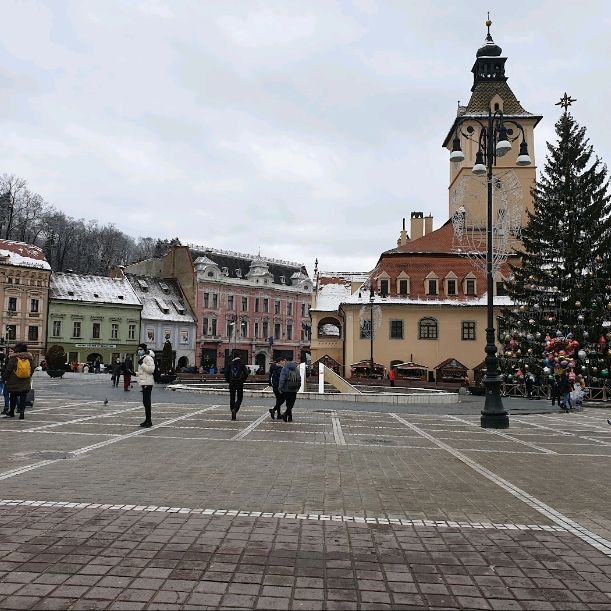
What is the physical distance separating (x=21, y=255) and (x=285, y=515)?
62276 millimetres

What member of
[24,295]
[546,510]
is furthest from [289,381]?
[24,295]

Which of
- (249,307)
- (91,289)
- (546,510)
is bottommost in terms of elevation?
(546,510)

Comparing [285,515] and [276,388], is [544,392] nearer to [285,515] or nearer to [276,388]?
[276,388]

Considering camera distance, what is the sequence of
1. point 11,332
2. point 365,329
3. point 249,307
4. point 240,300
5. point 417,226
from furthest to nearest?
point 249,307
point 240,300
point 417,226
point 11,332
point 365,329

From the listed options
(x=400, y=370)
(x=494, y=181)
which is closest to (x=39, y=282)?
(x=400, y=370)

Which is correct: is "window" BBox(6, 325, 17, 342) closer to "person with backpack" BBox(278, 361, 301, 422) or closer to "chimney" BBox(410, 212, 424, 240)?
"chimney" BBox(410, 212, 424, 240)

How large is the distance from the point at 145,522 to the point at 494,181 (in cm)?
1638

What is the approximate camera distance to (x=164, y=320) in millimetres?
70562

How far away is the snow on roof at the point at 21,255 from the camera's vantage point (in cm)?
5991

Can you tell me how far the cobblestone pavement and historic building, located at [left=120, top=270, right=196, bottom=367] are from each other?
58.4m

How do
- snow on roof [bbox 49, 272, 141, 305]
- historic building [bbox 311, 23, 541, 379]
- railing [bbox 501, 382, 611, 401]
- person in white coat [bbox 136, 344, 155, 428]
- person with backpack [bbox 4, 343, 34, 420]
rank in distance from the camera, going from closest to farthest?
person in white coat [bbox 136, 344, 155, 428] → person with backpack [bbox 4, 343, 34, 420] → railing [bbox 501, 382, 611, 401] → historic building [bbox 311, 23, 541, 379] → snow on roof [bbox 49, 272, 141, 305]

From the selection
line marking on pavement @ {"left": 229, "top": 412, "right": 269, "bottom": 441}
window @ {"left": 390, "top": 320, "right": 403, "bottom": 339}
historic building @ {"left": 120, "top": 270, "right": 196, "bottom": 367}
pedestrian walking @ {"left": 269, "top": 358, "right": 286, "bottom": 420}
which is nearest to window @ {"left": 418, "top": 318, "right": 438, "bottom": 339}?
window @ {"left": 390, "top": 320, "right": 403, "bottom": 339}

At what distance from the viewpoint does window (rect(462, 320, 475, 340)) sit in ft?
174

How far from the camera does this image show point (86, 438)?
11672 millimetres
